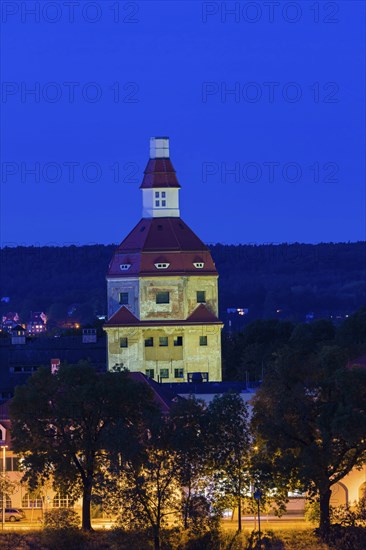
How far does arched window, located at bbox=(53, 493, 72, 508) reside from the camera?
93625 mm

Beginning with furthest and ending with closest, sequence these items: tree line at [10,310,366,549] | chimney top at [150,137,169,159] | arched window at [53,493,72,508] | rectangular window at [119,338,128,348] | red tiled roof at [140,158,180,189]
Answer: chimney top at [150,137,169,159] → red tiled roof at [140,158,180,189] → rectangular window at [119,338,128,348] → arched window at [53,493,72,508] → tree line at [10,310,366,549]

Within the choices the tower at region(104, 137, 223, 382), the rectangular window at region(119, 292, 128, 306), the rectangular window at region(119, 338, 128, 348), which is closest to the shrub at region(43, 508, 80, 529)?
the tower at region(104, 137, 223, 382)

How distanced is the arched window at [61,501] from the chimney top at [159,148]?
51.6 metres

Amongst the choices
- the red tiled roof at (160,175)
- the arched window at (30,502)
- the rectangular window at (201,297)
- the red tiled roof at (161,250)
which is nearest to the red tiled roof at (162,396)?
the arched window at (30,502)

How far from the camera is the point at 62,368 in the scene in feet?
312

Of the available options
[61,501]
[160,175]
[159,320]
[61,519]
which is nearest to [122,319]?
[159,320]

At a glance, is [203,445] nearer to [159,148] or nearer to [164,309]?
[164,309]

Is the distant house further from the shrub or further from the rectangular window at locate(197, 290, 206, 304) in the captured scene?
the shrub

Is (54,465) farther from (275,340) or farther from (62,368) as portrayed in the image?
(275,340)

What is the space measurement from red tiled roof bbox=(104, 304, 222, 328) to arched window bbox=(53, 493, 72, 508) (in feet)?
146

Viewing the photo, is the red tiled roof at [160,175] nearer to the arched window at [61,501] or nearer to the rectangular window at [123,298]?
the rectangular window at [123,298]

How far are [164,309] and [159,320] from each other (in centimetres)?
74

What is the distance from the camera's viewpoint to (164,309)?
140 metres

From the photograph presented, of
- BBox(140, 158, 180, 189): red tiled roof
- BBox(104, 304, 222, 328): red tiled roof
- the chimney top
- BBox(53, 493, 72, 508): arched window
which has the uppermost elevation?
the chimney top
